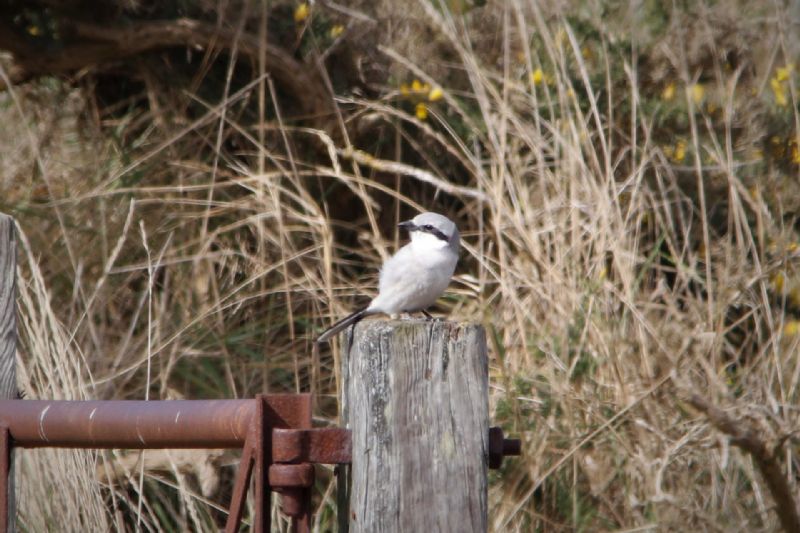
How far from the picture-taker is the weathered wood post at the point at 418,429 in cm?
128

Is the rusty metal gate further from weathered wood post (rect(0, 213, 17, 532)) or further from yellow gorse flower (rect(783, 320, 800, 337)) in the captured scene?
yellow gorse flower (rect(783, 320, 800, 337))

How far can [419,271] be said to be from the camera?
2.53 metres

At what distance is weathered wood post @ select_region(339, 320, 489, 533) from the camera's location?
1275 mm

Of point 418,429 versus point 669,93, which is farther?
point 669,93

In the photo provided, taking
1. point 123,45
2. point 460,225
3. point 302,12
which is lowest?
point 460,225

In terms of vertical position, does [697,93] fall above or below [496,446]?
above

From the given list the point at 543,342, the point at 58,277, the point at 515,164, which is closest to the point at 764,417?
the point at 543,342

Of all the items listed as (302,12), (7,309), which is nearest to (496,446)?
(7,309)

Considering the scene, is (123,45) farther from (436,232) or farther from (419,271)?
(419,271)

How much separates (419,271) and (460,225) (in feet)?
5.94

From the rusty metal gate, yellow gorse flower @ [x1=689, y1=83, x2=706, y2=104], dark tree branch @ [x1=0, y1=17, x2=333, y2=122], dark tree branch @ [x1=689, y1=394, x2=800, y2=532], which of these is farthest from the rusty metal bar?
dark tree branch @ [x1=0, y1=17, x2=333, y2=122]

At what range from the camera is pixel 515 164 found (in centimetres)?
354

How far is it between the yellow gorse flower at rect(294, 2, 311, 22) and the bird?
1.87 metres

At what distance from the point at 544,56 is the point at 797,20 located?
106cm
